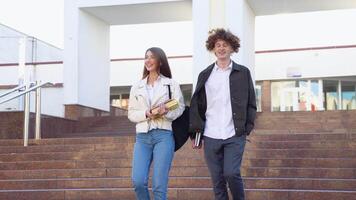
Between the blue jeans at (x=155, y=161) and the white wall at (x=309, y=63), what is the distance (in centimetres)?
1779

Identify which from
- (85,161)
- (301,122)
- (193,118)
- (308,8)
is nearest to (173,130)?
(193,118)

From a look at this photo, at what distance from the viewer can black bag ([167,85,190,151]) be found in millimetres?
4828

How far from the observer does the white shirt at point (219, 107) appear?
4.73 m

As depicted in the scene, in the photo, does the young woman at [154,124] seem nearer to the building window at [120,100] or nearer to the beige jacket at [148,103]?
the beige jacket at [148,103]

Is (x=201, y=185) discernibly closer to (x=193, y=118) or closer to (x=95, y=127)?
(x=193, y=118)

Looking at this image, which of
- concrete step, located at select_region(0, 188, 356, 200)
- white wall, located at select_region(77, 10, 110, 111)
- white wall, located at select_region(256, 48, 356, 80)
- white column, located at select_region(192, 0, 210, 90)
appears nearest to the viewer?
concrete step, located at select_region(0, 188, 356, 200)

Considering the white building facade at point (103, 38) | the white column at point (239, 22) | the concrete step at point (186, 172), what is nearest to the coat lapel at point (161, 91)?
the concrete step at point (186, 172)

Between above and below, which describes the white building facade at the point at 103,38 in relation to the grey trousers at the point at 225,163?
above

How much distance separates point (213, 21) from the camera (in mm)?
13406

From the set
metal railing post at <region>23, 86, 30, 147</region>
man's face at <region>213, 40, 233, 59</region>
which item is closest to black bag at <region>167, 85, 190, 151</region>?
man's face at <region>213, 40, 233, 59</region>

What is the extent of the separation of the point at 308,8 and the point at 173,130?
34.2 feet

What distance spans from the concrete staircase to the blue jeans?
232 cm

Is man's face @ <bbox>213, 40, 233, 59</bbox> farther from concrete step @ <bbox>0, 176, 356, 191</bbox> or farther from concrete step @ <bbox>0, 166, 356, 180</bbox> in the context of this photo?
concrete step @ <bbox>0, 166, 356, 180</bbox>

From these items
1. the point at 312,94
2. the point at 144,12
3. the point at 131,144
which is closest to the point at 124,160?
the point at 131,144
